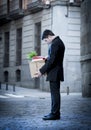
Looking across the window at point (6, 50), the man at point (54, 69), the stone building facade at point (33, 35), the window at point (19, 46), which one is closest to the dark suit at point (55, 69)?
the man at point (54, 69)

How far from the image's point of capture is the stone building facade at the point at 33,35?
105ft

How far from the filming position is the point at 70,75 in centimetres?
3178

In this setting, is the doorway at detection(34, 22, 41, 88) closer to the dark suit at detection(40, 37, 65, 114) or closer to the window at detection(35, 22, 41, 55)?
the window at detection(35, 22, 41, 55)


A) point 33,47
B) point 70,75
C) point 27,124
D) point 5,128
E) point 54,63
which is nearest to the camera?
point 5,128

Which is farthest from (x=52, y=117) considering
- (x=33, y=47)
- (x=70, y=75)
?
(x=33, y=47)

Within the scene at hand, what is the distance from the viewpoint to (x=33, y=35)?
114ft

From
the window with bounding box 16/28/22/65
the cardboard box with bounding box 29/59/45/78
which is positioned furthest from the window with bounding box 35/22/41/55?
the cardboard box with bounding box 29/59/45/78

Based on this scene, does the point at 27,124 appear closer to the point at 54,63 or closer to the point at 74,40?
the point at 54,63

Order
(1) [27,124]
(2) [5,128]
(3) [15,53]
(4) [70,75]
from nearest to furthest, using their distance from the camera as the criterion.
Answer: (2) [5,128], (1) [27,124], (4) [70,75], (3) [15,53]

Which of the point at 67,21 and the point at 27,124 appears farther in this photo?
the point at 67,21

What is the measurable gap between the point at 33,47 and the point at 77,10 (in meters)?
4.44

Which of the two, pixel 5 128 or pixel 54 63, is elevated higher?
pixel 54 63

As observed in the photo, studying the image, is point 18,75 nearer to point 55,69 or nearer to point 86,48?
point 86,48

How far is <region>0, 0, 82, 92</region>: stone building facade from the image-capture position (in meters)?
32.0
